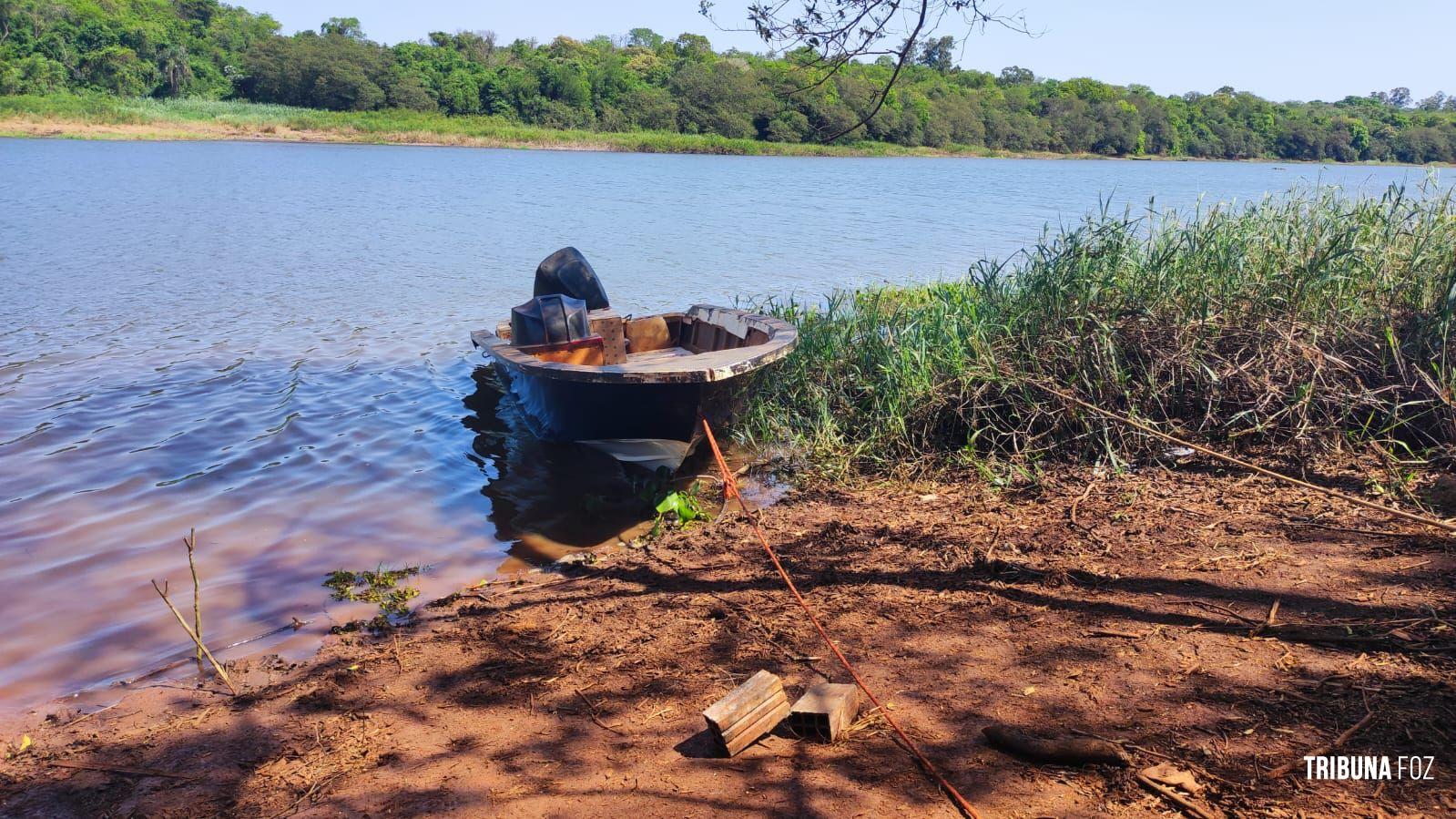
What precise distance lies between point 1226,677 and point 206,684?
390 centimetres

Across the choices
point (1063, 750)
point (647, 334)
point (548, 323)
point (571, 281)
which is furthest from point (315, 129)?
point (1063, 750)

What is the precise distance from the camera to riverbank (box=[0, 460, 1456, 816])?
267 cm

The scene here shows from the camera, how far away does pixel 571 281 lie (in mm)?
9289

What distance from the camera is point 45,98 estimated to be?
158 feet

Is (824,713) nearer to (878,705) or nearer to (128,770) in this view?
(878,705)

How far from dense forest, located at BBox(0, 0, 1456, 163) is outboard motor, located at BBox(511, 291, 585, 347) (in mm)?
43790

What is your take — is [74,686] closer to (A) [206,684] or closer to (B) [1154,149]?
(A) [206,684]

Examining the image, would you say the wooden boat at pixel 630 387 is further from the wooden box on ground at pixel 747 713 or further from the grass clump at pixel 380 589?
the wooden box on ground at pixel 747 713

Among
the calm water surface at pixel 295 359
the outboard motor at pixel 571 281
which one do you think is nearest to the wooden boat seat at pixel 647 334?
the outboard motor at pixel 571 281

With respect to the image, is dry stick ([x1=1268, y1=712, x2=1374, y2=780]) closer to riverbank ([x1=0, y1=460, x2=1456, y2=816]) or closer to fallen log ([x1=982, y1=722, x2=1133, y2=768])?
riverbank ([x1=0, y1=460, x2=1456, y2=816])

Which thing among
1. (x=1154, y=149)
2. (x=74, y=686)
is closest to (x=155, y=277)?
Result: (x=74, y=686)

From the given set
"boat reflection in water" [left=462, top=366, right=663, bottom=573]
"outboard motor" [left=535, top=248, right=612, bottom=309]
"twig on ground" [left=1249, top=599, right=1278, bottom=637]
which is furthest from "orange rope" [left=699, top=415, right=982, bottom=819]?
"outboard motor" [left=535, top=248, right=612, bottom=309]

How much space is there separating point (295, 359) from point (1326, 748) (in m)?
10.2

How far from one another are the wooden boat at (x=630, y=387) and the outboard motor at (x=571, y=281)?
3.62 feet
